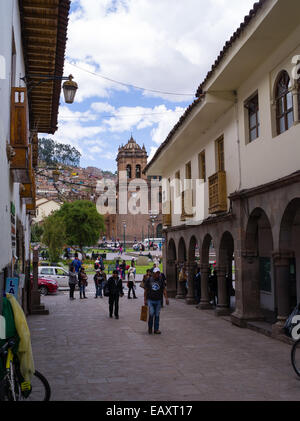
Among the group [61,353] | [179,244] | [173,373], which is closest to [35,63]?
[61,353]

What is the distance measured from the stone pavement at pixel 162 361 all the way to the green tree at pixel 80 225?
54934 mm

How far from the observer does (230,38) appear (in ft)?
35.5

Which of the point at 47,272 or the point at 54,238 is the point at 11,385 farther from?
the point at 54,238

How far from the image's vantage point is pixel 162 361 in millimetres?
8680

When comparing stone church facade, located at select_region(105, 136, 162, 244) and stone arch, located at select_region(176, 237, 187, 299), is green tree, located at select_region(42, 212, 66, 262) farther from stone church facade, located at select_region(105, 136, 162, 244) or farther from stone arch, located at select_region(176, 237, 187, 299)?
stone church facade, located at select_region(105, 136, 162, 244)

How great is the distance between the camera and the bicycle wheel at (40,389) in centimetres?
544

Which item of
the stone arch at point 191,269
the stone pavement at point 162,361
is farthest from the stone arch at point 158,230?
the stone pavement at point 162,361

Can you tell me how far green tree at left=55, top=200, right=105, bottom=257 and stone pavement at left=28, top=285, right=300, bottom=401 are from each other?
2163 inches

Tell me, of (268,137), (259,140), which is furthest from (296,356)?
(259,140)

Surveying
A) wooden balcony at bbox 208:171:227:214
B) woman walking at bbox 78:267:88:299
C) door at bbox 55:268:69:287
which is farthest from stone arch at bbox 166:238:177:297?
Result: door at bbox 55:268:69:287

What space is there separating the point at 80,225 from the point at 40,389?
6490cm

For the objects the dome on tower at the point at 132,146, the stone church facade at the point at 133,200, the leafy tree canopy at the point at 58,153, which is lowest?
the stone church facade at the point at 133,200

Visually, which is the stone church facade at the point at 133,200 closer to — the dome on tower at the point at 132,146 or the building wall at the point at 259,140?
the dome on tower at the point at 132,146

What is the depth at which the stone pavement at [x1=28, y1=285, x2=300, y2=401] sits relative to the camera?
21.7 feet
